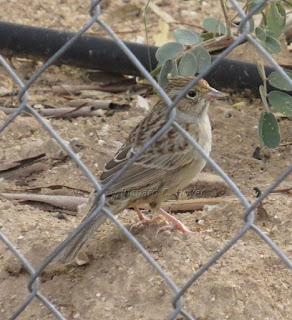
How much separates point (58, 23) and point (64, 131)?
7.77 ft

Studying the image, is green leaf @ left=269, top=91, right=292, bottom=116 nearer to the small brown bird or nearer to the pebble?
the small brown bird

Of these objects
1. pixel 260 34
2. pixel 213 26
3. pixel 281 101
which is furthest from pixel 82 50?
pixel 260 34

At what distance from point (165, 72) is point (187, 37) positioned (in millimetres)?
270

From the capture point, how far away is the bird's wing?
4.27 meters

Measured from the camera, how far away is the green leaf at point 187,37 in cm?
417

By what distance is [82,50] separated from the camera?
21.8ft

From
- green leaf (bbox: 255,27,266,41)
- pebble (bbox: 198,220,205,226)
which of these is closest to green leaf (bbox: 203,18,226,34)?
green leaf (bbox: 255,27,266,41)

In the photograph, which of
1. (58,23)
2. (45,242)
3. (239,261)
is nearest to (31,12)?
(58,23)

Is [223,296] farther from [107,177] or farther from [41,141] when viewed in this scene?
[41,141]

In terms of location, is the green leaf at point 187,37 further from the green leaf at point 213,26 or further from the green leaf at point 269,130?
the green leaf at point 269,130

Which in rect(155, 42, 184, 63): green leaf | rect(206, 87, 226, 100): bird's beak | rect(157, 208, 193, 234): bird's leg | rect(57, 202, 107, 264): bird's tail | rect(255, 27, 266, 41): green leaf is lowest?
rect(157, 208, 193, 234): bird's leg

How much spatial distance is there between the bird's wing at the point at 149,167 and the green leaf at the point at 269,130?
47 centimetres

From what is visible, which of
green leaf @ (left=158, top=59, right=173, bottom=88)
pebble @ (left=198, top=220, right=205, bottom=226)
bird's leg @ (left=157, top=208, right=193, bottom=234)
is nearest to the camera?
bird's leg @ (left=157, top=208, right=193, bottom=234)

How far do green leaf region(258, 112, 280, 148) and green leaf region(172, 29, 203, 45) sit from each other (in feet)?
2.04
